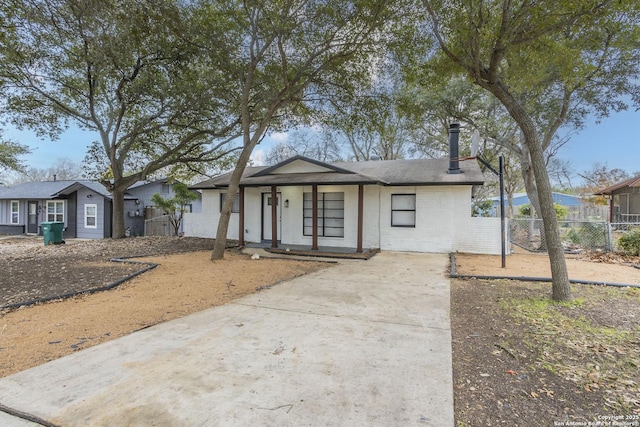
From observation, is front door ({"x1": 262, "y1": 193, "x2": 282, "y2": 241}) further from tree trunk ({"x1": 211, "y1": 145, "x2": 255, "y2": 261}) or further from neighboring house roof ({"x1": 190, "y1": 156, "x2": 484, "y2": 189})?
tree trunk ({"x1": 211, "y1": 145, "x2": 255, "y2": 261})

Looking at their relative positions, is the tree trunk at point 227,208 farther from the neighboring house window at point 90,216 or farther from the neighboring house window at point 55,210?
the neighboring house window at point 55,210

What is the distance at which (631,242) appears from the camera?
32.4ft

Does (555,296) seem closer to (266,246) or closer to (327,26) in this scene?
(327,26)

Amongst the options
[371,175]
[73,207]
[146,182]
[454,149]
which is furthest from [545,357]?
[73,207]

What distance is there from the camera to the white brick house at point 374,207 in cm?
1097

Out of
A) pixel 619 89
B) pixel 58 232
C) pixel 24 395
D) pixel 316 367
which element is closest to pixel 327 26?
pixel 316 367

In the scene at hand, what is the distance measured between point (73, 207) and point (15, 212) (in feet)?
17.7

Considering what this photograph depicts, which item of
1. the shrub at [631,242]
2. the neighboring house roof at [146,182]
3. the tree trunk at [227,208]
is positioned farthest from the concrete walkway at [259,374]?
the neighboring house roof at [146,182]

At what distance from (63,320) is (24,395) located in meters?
2.03

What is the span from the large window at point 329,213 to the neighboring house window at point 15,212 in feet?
67.5

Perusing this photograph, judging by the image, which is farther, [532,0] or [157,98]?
[157,98]

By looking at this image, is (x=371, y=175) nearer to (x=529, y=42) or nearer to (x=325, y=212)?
(x=325, y=212)

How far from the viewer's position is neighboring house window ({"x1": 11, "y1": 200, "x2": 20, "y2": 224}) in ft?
68.6

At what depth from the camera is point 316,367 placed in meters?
3.04
